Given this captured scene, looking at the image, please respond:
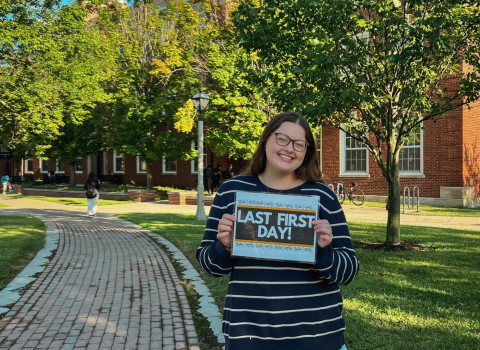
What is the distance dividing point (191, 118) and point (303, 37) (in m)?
13.7

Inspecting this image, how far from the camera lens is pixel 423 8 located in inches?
310

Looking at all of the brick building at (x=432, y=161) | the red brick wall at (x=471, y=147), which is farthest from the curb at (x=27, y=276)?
the red brick wall at (x=471, y=147)

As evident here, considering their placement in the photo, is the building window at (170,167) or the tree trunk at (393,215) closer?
the tree trunk at (393,215)

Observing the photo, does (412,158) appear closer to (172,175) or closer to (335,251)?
(172,175)

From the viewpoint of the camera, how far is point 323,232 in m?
1.85

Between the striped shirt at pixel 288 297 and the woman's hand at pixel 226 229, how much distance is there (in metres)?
0.05

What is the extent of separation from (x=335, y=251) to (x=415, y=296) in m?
4.18

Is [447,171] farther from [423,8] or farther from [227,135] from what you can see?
[423,8]

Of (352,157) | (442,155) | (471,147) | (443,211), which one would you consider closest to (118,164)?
(352,157)

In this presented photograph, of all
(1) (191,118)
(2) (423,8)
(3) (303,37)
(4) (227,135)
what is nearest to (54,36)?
(1) (191,118)

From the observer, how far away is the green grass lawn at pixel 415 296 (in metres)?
4.22

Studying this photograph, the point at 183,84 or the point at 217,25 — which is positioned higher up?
the point at 217,25

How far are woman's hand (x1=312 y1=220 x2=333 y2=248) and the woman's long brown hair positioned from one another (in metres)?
0.29

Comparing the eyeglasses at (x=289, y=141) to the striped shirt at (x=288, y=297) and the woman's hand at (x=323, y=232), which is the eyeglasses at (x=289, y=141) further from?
the woman's hand at (x=323, y=232)
